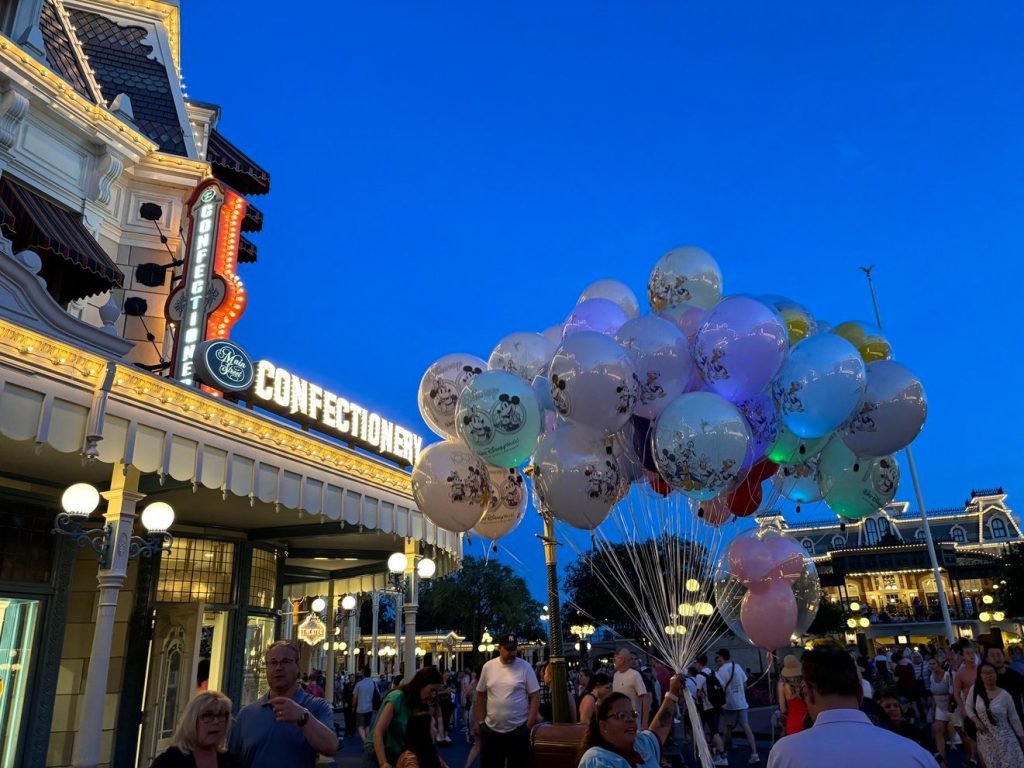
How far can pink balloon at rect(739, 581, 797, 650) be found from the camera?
277 inches

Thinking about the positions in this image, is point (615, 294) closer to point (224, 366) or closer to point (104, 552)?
point (224, 366)

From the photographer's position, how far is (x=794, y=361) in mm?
6645

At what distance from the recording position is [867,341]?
809 cm

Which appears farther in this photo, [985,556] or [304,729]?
[985,556]

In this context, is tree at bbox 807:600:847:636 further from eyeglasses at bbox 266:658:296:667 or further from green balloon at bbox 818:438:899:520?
eyeglasses at bbox 266:658:296:667

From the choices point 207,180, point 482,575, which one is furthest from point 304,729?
point 482,575

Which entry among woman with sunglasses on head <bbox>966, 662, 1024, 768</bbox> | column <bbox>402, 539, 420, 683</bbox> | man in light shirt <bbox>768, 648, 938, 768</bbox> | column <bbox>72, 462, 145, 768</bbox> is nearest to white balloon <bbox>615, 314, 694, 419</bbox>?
man in light shirt <bbox>768, 648, 938, 768</bbox>

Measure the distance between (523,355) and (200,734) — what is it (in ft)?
18.2

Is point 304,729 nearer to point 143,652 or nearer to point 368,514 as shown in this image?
point 368,514

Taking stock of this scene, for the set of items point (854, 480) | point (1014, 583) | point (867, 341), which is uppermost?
point (867, 341)

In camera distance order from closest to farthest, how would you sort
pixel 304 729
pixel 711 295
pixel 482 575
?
pixel 304 729, pixel 711 295, pixel 482 575

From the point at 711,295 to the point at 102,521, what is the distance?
9.70 m

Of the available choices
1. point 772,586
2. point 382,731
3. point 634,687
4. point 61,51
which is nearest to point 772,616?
point 772,586

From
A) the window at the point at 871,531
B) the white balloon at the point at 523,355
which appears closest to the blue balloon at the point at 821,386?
the white balloon at the point at 523,355
